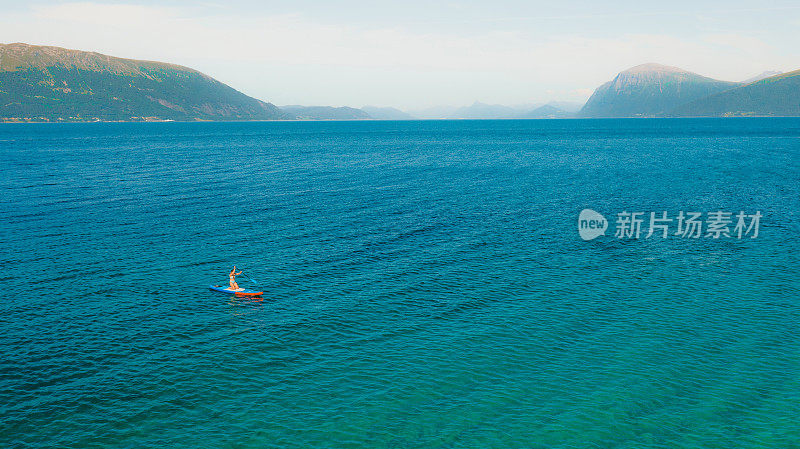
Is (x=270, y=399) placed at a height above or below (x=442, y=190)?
below

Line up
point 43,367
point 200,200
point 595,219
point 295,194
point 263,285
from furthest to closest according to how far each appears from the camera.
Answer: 1. point 295,194
2. point 200,200
3. point 595,219
4. point 263,285
5. point 43,367

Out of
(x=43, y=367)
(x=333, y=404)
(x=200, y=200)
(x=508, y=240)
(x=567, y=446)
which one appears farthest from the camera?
(x=200, y=200)

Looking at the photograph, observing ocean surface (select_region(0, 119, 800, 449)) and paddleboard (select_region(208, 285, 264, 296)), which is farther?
paddleboard (select_region(208, 285, 264, 296))

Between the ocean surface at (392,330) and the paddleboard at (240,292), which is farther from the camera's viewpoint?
the paddleboard at (240,292)

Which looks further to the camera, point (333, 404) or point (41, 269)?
point (41, 269)

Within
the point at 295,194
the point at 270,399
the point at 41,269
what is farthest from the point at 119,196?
the point at 270,399

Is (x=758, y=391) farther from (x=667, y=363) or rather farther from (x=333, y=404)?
(x=333, y=404)

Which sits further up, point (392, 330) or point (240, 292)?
point (240, 292)

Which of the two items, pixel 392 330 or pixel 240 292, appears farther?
pixel 240 292
